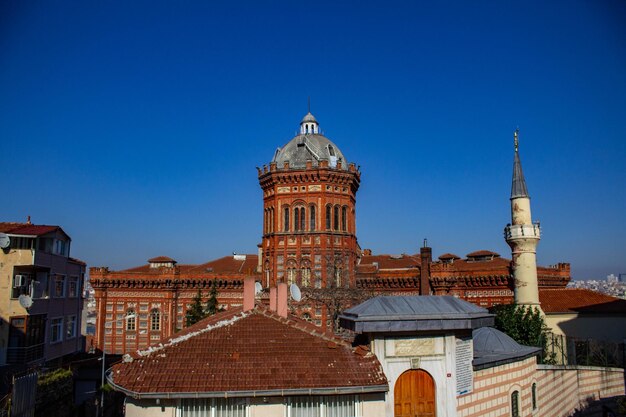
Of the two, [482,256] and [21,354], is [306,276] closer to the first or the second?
[482,256]

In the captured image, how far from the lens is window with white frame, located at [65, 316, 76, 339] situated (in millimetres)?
32281

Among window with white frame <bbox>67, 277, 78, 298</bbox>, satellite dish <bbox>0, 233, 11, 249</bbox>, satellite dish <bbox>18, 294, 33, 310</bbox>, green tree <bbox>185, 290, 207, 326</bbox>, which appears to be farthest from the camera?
green tree <bbox>185, 290, 207, 326</bbox>

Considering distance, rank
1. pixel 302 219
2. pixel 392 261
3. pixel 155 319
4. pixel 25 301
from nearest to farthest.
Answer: pixel 25 301
pixel 302 219
pixel 155 319
pixel 392 261

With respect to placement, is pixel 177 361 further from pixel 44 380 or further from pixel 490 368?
pixel 44 380

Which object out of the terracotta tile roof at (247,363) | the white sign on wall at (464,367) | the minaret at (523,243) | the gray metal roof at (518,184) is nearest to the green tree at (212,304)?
the minaret at (523,243)

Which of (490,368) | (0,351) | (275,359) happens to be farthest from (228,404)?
(0,351)

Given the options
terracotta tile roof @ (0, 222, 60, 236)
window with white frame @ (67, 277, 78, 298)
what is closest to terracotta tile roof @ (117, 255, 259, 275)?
window with white frame @ (67, 277, 78, 298)

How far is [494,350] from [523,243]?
69.6 ft

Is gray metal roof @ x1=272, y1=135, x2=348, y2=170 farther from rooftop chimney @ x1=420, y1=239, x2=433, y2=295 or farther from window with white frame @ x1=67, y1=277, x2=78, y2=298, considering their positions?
window with white frame @ x1=67, y1=277, x2=78, y2=298

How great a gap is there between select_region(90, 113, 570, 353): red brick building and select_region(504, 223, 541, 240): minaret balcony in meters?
5.21

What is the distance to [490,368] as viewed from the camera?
51.5 feet

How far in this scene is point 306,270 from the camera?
42938 millimetres

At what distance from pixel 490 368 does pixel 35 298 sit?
904 inches

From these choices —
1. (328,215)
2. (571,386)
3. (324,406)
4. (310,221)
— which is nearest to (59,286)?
(310,221)
